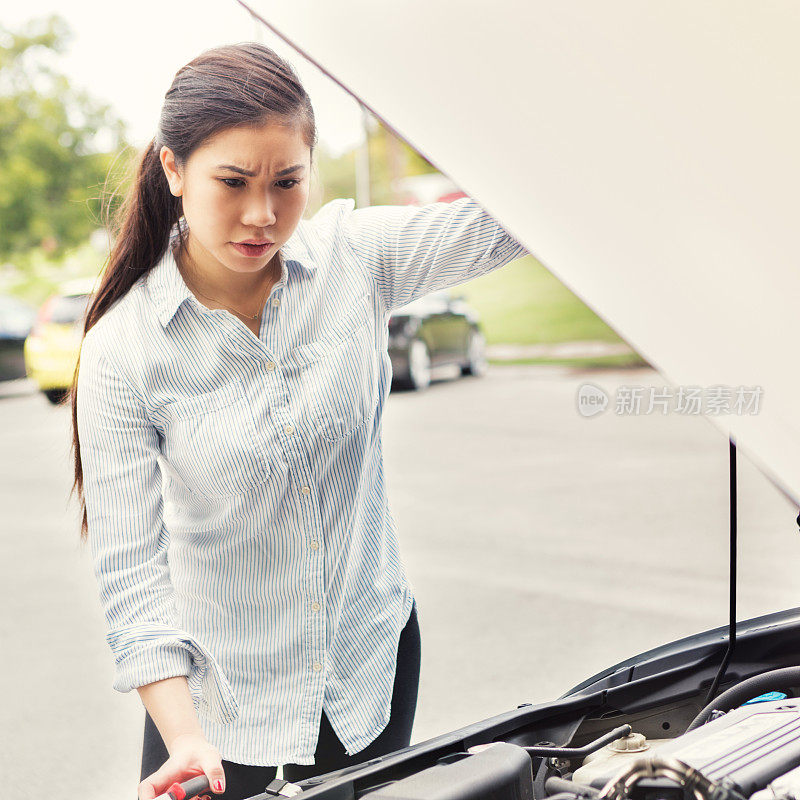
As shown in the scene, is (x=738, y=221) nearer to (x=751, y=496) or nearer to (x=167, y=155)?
(x=167, y=155)

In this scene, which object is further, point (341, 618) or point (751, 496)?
point (751, 496)

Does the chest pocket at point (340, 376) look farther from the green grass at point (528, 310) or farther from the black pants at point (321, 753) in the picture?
the green grass at point (528, 310)

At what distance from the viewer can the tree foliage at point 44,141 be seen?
1230cm

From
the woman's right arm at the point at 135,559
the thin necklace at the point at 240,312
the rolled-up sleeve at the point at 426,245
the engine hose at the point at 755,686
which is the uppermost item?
the rolled-up sleeve at the point at 426,245

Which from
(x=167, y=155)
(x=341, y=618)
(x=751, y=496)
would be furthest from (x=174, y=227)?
(x=751, y=496)

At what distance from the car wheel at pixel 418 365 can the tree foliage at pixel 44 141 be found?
582cm

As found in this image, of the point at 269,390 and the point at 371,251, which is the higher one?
the point at 371,251

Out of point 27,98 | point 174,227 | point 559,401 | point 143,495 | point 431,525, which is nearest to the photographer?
point 143,495

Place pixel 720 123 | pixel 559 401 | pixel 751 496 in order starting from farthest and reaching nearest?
pixel 559 401 < pixel 751 496 < pixel 720 123

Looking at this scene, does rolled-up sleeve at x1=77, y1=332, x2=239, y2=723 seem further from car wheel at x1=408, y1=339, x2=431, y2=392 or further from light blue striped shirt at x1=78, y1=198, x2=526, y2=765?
car wheel at x1=408, y1=339, x2=431, y2=392

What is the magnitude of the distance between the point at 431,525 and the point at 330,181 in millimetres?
8628

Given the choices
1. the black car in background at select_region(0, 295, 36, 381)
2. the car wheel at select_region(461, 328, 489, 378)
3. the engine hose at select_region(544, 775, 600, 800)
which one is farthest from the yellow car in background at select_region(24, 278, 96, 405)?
the engine hose at select_region(544, 775, 600, 800)

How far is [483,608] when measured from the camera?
3.85 m

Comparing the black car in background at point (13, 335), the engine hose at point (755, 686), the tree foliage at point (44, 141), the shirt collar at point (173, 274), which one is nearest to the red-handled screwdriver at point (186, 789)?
the shirt collar at point (173, 274)
